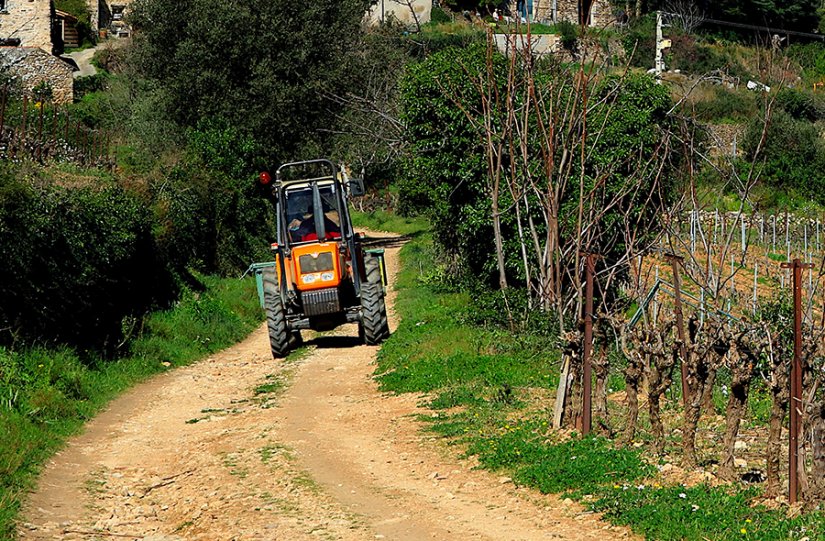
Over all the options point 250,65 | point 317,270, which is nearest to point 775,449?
point 317,270

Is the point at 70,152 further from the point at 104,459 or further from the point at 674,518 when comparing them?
the point at 674,518

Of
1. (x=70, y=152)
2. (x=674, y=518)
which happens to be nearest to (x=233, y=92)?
(x=70, y=152)

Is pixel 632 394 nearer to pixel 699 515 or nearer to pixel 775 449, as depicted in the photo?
pixel 775 449

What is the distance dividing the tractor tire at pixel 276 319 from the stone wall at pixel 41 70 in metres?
30.2

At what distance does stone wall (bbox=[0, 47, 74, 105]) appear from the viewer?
47.3 meters

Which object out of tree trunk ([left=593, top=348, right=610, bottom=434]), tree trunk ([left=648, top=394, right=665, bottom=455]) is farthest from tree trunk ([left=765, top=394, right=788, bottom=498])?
tree trunk ([left=593, top=348, right=610, bottom=434])

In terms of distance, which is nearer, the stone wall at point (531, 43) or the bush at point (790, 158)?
the stone wall at point (531, 43)

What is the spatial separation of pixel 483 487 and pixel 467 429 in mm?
1977

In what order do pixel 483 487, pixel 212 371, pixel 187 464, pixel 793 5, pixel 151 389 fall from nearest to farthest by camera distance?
pixel 483 487 → pixel 187 464 → pixel 151 389 → pixel 212 371 → pixel 793 5

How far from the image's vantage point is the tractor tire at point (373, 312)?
1925cm

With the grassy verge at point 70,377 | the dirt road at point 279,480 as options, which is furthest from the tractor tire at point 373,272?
the dirt road at point 279,480

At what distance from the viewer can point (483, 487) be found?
1012 centimetres

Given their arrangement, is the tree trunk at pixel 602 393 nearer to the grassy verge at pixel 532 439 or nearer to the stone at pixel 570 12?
the grassy verge at pixel 532 439

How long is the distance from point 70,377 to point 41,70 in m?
36.4
